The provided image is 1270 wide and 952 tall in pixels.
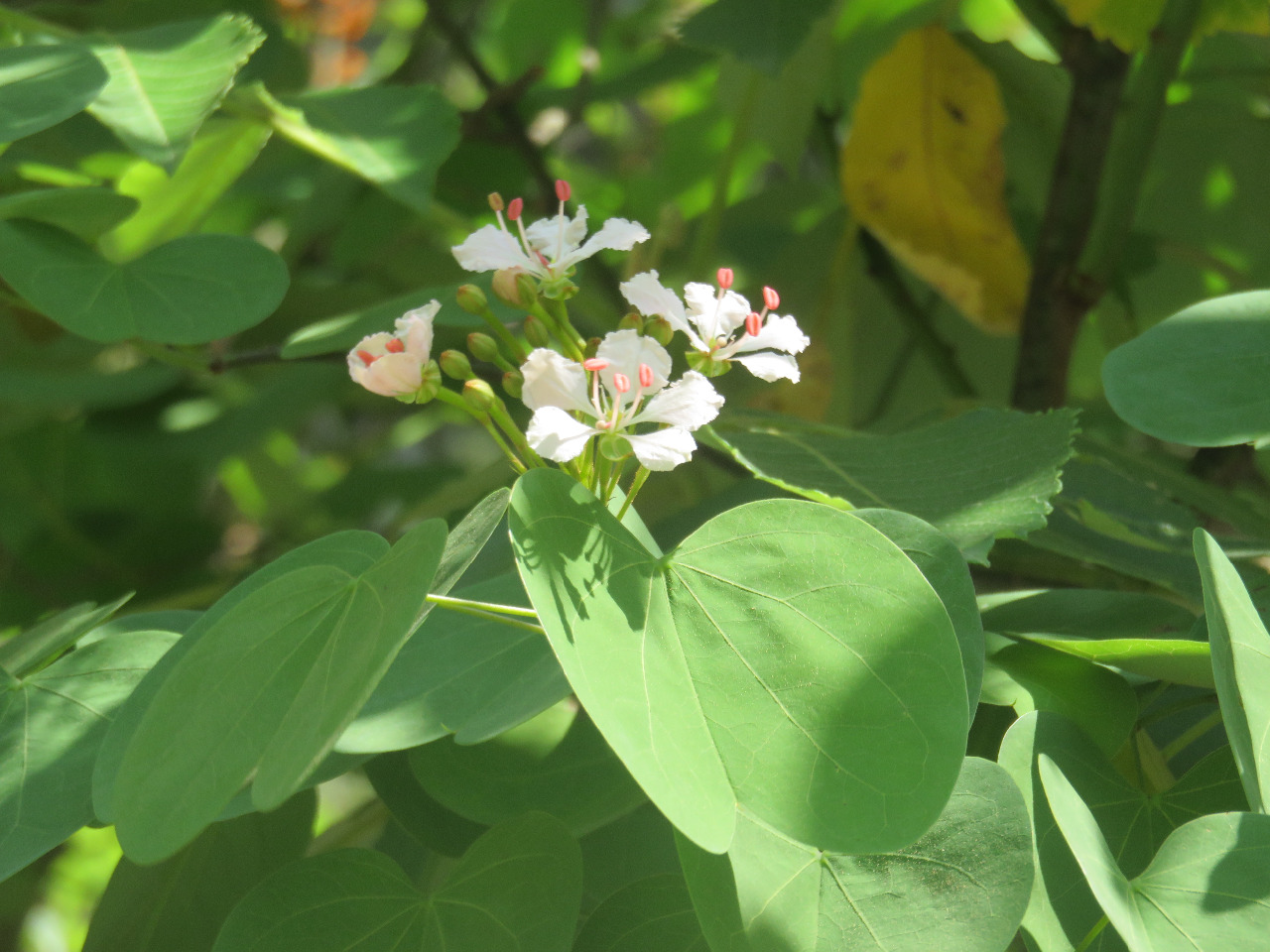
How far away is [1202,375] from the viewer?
46cm

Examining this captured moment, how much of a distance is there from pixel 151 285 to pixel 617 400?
325mm

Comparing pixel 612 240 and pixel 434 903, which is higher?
pixel 612 240

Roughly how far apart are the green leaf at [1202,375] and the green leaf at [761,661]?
0.18 m

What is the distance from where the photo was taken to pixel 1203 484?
2.22 ft

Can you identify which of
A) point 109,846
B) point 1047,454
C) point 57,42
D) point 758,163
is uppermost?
point 57,42

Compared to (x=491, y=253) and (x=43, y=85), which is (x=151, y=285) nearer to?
(x=43, y=85)

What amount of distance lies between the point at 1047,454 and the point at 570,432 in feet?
0.82

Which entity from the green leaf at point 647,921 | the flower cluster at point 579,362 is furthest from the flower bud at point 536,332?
the green leaf at point 647,921

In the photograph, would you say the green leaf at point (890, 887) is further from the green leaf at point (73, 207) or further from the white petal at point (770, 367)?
the green leaf at point (73, 207)

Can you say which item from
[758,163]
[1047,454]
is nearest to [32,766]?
[1047,454]

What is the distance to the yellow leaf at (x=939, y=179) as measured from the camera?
80 cm

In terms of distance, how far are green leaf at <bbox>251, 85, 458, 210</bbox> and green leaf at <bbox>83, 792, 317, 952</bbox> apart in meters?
0.36

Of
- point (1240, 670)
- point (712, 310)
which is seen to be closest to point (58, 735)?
point (712, 310)

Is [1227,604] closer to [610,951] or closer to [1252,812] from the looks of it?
[1252,812]
